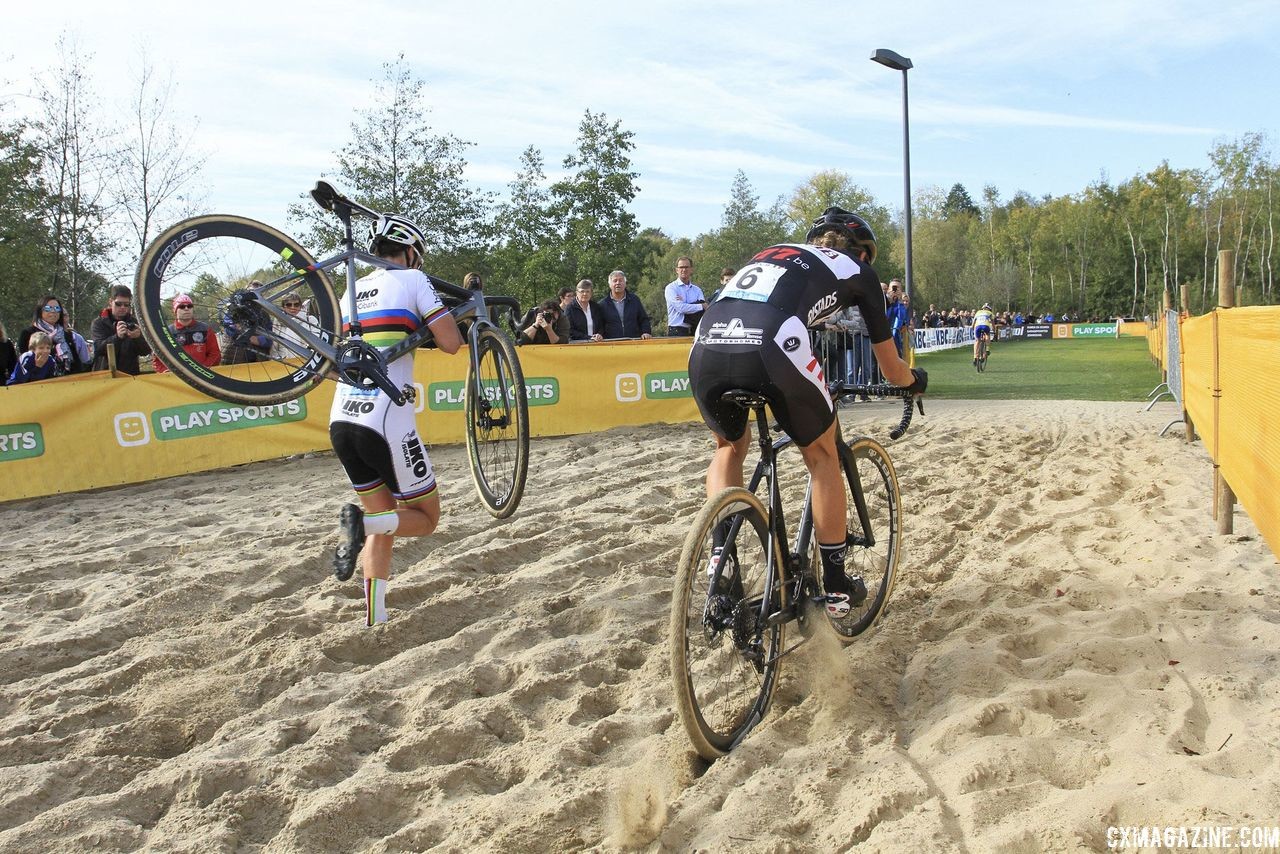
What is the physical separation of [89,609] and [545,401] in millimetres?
7224

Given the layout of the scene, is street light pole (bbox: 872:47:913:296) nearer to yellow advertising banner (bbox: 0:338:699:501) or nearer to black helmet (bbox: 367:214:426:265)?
yellow advertising banner (bbox: 0:338:699:501)

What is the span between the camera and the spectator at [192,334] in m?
4.63

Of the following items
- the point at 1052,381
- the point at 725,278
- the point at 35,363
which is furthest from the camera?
the point at 1052,381

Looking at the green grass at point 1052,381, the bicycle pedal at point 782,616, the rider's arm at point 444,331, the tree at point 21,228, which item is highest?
the tree at point 21,228

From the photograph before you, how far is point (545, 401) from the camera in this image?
12.3 meters

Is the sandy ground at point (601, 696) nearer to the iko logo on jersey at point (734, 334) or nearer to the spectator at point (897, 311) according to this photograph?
the iko logo on jersey at point (734, 334)

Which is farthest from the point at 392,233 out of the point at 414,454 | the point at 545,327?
the point at 545,327

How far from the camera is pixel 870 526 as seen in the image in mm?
4848

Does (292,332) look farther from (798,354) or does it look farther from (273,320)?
(798,354)

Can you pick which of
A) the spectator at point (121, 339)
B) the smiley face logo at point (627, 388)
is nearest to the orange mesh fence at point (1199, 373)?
the smiley face logo at point (627, 388)

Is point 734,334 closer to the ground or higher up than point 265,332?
closer to the ground
